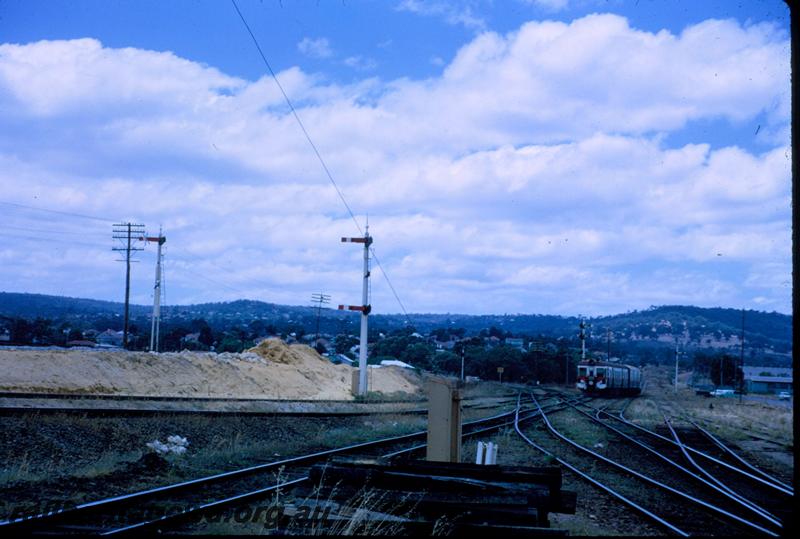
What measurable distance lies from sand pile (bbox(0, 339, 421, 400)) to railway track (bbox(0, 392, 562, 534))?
1677cm

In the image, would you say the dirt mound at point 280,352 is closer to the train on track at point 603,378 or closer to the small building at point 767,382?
the train on track at point 603,378

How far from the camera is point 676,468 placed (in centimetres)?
1506

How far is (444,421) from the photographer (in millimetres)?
10117

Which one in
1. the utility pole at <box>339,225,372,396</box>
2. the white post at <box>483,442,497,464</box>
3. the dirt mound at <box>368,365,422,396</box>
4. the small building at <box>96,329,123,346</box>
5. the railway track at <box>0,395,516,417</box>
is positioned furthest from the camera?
the small building at <box>96,329,123,346</box>

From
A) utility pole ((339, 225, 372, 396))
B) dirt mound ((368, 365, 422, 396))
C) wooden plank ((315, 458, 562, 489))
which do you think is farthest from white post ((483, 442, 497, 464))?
dirt mound ((368, 365, 422, 396))

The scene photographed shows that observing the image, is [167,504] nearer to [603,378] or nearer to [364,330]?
[364,330]

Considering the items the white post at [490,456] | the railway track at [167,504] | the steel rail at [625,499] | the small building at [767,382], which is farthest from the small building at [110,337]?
the small building at [767,382]

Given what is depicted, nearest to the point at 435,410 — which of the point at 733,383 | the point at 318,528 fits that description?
the point at 318,528

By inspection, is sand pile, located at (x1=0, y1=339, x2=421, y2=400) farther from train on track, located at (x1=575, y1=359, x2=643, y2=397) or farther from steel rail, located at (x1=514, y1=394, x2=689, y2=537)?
steel rail, located at (x1=514, y1=394, x2=689, y2=537)

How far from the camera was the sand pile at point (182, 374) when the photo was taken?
29.0 metres

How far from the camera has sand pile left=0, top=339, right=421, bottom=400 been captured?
2900 cm

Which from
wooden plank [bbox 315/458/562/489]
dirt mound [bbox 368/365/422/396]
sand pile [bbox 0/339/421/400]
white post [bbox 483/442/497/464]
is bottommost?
dirt mound [bbox 368/365/422/396]

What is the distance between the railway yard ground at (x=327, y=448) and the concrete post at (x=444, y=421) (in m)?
1.62

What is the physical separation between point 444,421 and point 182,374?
1170 inches
